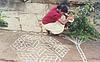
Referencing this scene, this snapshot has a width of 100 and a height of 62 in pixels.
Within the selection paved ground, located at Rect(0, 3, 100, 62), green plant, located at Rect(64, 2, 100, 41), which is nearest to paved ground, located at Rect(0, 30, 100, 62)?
paved ground, located at Rect(0, 3, 100, 62)

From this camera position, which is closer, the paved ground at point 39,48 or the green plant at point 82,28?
the paved ground at point 39,48

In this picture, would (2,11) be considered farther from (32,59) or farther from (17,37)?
(32,59)

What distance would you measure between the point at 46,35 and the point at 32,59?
1.24 meters

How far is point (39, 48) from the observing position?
6266 mm

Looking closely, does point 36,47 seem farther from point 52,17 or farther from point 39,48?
point 52,17

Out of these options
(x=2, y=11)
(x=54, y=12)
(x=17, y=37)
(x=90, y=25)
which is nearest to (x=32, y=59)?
(x=17, y=37)

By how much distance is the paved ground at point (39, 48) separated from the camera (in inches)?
231

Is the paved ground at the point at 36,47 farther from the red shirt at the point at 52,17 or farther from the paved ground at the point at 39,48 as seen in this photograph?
the red shirt at the point at 52,17

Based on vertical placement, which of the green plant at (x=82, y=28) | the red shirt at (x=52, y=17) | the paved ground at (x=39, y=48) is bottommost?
the paved ground at (x=39, y=48)

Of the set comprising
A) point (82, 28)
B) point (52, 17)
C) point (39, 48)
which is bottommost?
point (39, 48)

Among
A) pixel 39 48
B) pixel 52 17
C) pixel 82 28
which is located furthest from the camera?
pixel 82 28

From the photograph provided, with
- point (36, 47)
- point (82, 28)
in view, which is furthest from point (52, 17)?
point (36, 47)

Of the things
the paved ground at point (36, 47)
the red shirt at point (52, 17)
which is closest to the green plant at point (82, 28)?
the paved ground at point (36, 47)

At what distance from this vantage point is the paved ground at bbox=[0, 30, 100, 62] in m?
5.86
